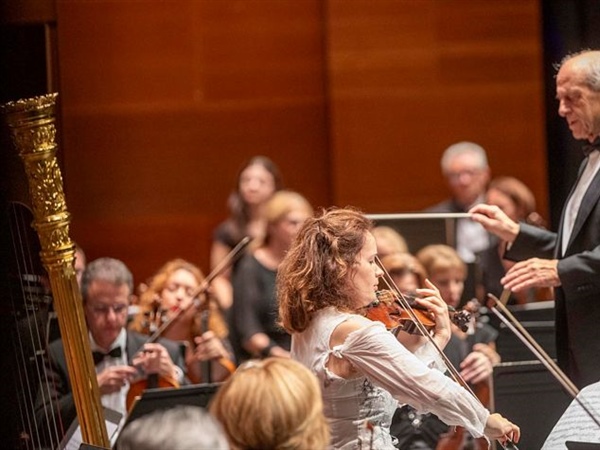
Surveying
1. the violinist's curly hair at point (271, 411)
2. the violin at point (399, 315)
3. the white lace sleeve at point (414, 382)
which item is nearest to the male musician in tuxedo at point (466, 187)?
the violin at point (399, 315)

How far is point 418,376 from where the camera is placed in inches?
122

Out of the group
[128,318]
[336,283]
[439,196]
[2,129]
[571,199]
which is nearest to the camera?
[2,129]

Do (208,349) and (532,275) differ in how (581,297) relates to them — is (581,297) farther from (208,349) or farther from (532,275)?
(208,349)

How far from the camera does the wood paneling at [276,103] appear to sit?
299 inches

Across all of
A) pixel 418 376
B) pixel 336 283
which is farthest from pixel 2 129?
pixel 418 376

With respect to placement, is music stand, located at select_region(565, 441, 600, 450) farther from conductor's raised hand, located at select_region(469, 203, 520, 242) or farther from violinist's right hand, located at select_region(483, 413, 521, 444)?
conductor's raised hand, located at select_region(469, 203, 520, 242)

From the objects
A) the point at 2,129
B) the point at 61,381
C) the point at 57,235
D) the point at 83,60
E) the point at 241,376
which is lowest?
the point at 61,381

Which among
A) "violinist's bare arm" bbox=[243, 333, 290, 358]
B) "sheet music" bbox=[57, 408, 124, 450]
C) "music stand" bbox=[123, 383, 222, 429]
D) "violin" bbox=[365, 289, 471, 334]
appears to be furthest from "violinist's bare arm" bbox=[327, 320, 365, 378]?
"violinist's bare arm" bbox=[243, 333, 290, 358]

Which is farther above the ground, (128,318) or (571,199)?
(571,199)

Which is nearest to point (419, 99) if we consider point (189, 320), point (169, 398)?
point (189, 320)

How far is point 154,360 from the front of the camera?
15.1ft

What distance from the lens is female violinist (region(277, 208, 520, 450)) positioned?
312 centimetres

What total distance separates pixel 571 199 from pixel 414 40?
11.5ft

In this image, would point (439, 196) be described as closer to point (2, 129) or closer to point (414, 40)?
point (414, 40)
